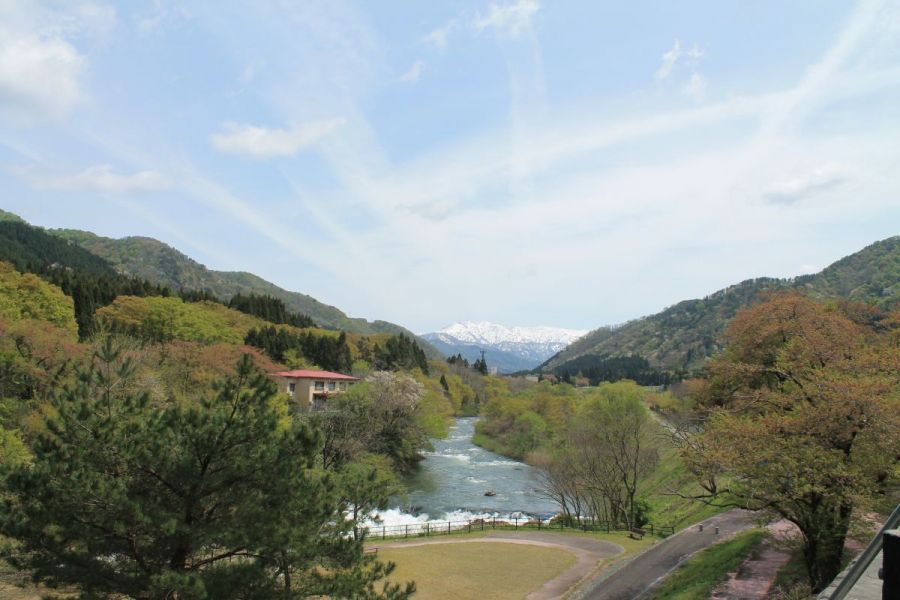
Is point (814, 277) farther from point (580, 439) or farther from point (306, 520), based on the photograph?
point (306, 520)

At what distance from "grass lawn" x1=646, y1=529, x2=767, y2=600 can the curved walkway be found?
11.9 ft

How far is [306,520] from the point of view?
→ 33.3 ft

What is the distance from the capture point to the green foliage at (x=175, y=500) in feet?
28.7

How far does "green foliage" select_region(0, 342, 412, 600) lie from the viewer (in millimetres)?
8742

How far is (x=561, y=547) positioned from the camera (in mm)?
26203

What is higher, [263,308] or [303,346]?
[263,308]

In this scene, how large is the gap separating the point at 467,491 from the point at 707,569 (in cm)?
2665

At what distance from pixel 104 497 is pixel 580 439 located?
106 feet

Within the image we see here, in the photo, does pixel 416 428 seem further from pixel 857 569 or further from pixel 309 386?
pixel 857 569

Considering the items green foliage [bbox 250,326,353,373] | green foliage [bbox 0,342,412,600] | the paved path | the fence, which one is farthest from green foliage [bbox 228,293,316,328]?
green foliage [bbox 0,342,412,600]

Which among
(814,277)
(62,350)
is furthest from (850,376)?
(814,277)

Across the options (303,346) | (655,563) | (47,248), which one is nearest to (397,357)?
(303,346)

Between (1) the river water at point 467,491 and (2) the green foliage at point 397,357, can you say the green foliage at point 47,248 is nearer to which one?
(2) the green foliage at point 397,357

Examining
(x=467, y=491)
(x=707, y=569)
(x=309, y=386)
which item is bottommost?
(x=467, y=491)
